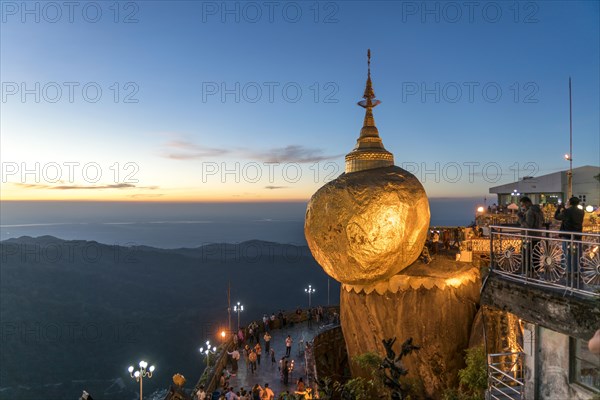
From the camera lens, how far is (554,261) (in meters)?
5.24

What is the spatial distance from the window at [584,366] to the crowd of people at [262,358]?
7.32 m

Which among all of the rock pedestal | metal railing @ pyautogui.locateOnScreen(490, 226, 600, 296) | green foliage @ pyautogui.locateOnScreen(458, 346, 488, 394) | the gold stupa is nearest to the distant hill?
the rock pedestal

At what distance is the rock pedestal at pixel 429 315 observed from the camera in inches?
548

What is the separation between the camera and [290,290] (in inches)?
4432

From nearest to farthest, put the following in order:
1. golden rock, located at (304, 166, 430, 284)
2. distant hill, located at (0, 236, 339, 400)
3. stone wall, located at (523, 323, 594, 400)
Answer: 1. stone wall, located at (523, 323, 594, 400)
2. golden rock, located at (304, 166, 430, 284)
3. distant hill, located at (0, 236, 339, 400)

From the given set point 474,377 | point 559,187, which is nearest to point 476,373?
point 474,377

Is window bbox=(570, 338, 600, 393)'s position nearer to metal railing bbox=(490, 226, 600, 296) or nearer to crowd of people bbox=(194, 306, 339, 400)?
metal railing bbox=(490, 226, 600, 296)

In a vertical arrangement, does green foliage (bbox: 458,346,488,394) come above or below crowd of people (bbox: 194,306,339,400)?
above

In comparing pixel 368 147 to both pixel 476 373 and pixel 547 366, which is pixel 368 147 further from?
pixel 547 366

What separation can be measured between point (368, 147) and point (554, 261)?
11.6m

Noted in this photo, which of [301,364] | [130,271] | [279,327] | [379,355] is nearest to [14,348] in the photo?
[130,271]

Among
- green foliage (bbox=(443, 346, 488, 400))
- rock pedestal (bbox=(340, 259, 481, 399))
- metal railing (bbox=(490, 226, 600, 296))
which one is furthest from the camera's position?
rock pedestal (bbox=(340, 259, 481, 399))

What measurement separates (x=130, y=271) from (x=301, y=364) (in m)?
121

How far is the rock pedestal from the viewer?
13922 millimetres
